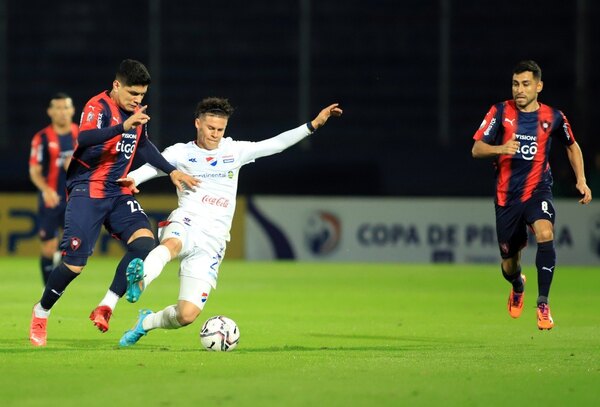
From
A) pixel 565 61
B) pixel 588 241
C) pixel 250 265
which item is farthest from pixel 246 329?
pixel 565 61

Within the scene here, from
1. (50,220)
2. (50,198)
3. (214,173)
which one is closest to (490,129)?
(214,173)

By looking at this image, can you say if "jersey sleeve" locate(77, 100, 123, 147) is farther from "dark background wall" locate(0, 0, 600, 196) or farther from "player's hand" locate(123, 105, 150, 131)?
"dark background wall" locate(0, 0, 600, 196)

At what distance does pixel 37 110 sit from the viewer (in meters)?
23.2

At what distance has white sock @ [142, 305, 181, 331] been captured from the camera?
895 cm

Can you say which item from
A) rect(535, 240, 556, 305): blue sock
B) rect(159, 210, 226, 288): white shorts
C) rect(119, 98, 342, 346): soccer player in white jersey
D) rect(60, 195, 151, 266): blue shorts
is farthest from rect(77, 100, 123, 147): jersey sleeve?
rect(535, 240, 556, 305): blue sock

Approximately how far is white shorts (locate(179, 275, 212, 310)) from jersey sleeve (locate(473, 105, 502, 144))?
278cm

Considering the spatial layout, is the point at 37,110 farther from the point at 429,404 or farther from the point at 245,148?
the point at 429,404

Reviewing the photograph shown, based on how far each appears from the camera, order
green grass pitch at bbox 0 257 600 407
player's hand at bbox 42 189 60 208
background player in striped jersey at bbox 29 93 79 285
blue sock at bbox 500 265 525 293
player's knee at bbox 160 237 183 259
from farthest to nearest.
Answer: background player in striped jersey at bbox 29 93 79 285 → player's hand at bbox 42 189 60 208 → blue sock at bbox 500 265 525 293 → player's knee at bbox 160 237 183 259 → green grass pitch at bbox 0 257 600 407

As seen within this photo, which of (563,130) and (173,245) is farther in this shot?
(563,130)

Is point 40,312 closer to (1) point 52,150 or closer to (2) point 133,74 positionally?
(2) point 133,74

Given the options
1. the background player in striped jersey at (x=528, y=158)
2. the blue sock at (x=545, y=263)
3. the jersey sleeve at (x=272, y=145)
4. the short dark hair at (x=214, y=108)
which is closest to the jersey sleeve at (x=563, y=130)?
the background player in striped jersey at (x=528, y=158)

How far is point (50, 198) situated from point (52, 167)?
571 millimetres

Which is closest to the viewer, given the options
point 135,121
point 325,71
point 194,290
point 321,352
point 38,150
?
point 135,121

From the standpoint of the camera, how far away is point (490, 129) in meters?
10.6
